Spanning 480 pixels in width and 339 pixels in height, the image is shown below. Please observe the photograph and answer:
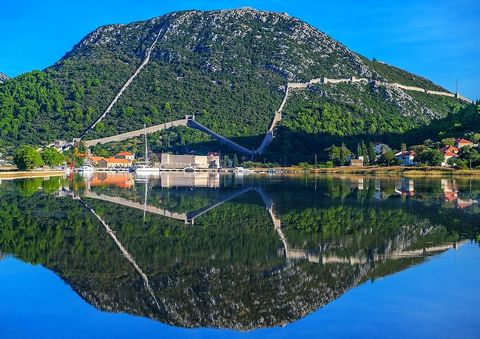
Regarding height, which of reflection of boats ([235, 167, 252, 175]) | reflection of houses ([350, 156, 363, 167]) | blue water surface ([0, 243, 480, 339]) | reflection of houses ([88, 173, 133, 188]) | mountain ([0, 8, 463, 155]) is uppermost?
mountain ([0, 8, 463, 155])

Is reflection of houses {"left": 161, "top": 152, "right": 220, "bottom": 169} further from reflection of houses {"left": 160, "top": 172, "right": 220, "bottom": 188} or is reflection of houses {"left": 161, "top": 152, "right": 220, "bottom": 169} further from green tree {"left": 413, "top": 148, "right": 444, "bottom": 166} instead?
green tree {"left": 413, "top": 148, "right": 444, "bottom": 166}

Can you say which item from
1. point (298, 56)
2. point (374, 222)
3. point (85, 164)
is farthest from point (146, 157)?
point (374, 222)

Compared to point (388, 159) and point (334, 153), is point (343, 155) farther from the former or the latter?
point (388, 159)

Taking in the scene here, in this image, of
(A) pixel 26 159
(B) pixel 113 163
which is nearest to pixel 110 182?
(A) pixel 26 159

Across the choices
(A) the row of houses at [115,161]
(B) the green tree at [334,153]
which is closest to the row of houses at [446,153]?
(B) the green tree at [334,153]

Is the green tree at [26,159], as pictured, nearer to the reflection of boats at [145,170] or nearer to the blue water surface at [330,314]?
the reflection of boats at [145,170]

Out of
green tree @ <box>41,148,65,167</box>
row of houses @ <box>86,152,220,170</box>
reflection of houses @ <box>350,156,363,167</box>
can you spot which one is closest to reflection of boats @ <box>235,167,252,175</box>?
row of houses @ <box>86,152,220,170</box>

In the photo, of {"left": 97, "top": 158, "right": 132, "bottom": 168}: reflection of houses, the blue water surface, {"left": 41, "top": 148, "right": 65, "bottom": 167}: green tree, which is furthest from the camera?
{"left": 97, "top": 158, "right": 132, "bottom": 168}: reflection of houses
